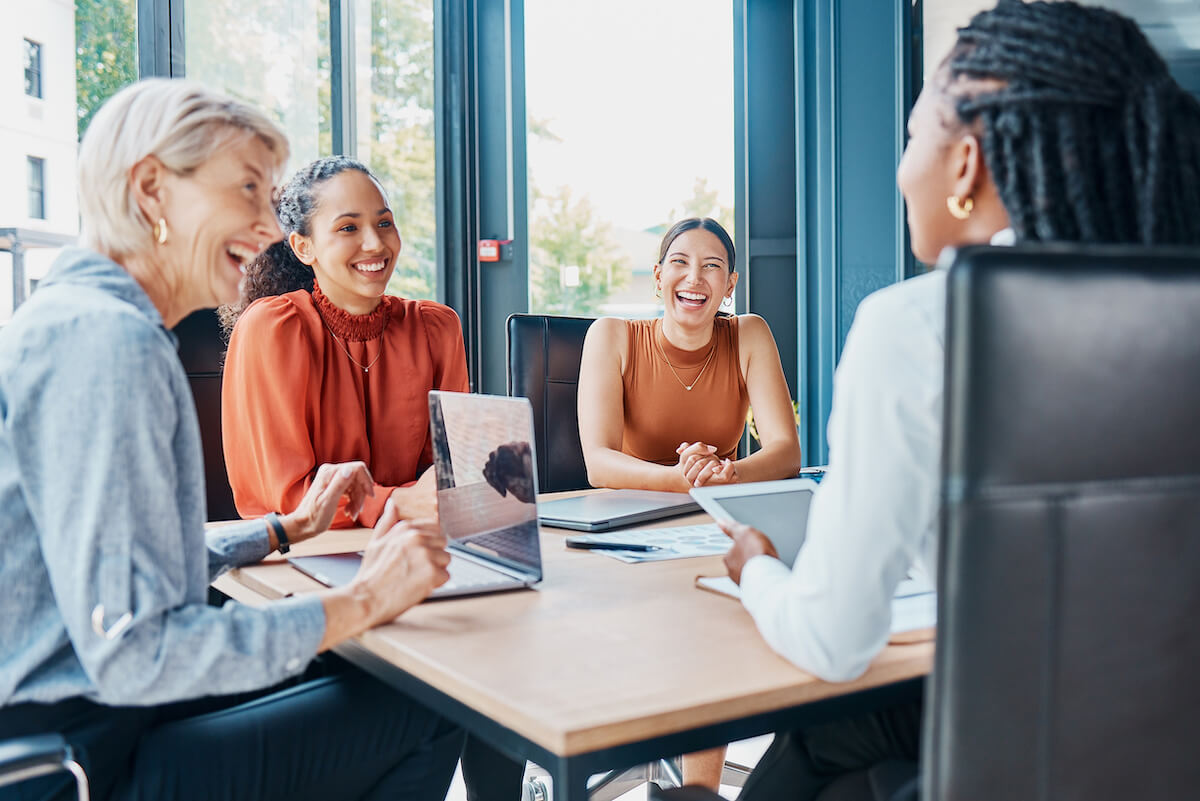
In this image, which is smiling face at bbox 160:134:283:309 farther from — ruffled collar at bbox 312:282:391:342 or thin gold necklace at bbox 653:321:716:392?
thin gold necklace at bbox 653:321:716:392

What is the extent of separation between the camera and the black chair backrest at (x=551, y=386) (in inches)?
93.8

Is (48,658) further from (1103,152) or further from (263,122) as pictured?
(1103,152)

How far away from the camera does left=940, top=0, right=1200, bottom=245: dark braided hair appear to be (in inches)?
30.7

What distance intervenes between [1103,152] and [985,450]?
1.19 ft

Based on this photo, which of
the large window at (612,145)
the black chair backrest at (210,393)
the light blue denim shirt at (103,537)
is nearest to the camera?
the light blue denim shirt at (103,537)

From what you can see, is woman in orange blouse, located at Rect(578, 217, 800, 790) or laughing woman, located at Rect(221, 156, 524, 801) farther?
woman in orange blouse, located at Rect(578, 217, 800, 790)

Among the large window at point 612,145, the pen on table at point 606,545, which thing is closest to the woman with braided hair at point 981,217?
the pen on table at point 606,545

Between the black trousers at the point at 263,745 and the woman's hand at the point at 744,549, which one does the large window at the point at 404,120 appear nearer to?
the black trousers at the point at 263,745

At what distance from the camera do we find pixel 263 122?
43.6 inches

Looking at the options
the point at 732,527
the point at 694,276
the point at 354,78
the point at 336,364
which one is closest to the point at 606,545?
the point at 732,527

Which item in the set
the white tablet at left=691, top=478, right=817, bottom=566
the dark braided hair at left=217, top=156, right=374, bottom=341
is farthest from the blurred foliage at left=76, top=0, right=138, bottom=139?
the white tablet at left=691, top=478, right=817, bottom=566

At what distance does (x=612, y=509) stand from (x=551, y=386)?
77 centimetres

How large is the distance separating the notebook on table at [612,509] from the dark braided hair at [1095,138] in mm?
905

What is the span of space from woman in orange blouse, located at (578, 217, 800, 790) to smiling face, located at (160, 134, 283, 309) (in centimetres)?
121
